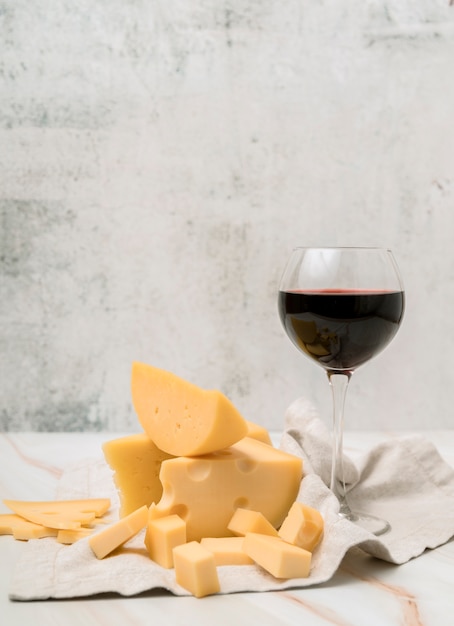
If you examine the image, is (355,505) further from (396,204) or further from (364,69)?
(364,69)

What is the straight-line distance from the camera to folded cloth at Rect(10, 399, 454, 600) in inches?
28.2

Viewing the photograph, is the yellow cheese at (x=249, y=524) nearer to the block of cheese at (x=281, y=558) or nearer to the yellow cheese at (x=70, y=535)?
the block of cheese at (x=281, y=558)

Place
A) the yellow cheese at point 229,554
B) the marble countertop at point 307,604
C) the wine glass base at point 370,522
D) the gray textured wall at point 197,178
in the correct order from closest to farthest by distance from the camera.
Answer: the marble countertop at point 307,604, the yellow cheese at point 229,554, the wine glass base at point 370,522, the gray textured wall at point 197,178

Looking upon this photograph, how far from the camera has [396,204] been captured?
1462 millimetres

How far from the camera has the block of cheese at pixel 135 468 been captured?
89cm

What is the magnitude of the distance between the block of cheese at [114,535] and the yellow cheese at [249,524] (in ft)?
0.32

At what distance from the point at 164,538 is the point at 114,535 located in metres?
0.05

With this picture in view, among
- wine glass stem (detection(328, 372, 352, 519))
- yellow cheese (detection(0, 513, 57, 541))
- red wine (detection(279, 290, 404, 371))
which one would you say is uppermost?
red wine (detection(279, 290, 404, 371))

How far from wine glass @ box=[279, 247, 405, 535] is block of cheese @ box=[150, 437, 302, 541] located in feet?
0.24

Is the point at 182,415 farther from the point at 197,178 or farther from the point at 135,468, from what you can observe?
the point at 197,178

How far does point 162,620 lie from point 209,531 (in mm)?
183

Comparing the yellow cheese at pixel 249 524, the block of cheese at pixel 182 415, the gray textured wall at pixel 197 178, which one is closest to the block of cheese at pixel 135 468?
the block of cheese at pixel 182 415

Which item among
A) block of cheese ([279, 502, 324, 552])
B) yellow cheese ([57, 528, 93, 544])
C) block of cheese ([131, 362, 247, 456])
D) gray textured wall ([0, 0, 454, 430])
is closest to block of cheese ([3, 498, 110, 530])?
yellow cheese ([57, 528, 93, 544])

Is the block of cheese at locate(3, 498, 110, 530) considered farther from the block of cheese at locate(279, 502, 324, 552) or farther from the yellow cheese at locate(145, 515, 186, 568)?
the block of cheese at locate(279, 502, 324, 552)
